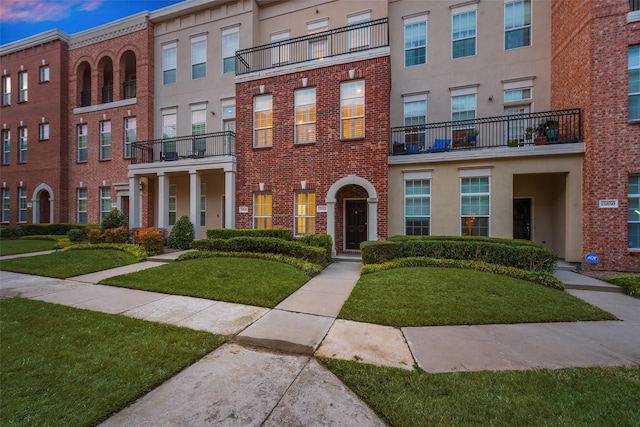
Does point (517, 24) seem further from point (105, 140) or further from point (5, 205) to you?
point (5, 205)

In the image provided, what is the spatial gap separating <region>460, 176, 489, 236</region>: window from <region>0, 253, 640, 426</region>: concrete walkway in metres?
4.11

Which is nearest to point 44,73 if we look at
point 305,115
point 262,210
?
point 262,210

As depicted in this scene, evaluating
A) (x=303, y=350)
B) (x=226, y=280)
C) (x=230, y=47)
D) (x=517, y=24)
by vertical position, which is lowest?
(x=303, y=350)

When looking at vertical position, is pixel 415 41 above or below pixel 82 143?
above

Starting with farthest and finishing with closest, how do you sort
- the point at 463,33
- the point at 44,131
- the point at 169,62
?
the point at 44,131
the point at 169,62
the point at 463,33

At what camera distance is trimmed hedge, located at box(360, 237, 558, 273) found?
7195mm

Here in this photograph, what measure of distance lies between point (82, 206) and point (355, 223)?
1746cm

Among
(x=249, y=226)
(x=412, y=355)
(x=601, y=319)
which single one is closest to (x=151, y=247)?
(x=249, y=226)

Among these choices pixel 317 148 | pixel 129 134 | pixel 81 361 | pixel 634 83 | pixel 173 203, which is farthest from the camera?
pixel 129 134

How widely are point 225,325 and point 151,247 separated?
8.21m

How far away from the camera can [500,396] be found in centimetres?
250

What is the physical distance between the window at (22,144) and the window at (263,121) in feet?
59.9

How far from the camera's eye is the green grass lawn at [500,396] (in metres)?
2.22

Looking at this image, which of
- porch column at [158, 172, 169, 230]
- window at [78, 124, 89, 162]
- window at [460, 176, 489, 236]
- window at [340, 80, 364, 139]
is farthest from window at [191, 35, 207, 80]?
window at [460, 176, 489, 236]
